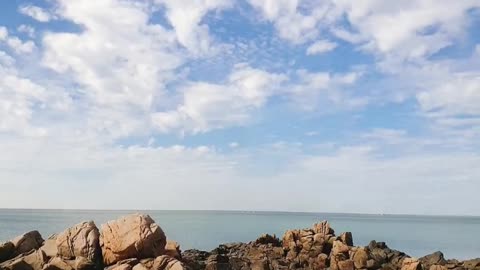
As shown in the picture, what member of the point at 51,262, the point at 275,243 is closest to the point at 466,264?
the point at 275,243

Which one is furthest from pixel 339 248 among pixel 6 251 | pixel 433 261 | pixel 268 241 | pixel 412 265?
pixel 6 251

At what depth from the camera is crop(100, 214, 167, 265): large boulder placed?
89.8 feet

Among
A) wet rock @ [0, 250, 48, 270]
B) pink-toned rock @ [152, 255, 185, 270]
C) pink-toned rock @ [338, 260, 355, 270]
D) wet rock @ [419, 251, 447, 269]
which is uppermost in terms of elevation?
pink-toned rock @ [152, 255, 185, 270]

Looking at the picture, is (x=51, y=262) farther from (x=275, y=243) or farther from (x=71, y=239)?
(x=275, y=243)

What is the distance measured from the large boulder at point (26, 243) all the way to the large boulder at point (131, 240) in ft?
18.7

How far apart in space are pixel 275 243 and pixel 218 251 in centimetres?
703

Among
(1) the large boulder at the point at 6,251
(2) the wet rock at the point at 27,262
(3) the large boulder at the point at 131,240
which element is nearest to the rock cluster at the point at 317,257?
(3) the large boulder at the point at 131,240

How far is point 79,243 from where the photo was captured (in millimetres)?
28531

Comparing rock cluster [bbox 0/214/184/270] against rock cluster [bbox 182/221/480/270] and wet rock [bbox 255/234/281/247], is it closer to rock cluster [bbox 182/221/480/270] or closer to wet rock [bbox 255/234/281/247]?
rock cluster [bbox 182/221/480/270]

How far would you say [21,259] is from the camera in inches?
1128

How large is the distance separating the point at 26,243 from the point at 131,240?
8246 millimetres

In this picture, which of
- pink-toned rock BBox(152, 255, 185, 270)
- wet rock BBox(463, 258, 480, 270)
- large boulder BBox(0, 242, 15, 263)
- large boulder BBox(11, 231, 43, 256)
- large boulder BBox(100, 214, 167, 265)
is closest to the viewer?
pink-toned rock BBox(152, 255, 185, 270)

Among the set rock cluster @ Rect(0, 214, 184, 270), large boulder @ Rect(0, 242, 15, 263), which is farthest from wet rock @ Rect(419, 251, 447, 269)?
large boulder @ Rect(0, 242, 15, 263)

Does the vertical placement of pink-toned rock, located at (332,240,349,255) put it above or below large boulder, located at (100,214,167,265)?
below
